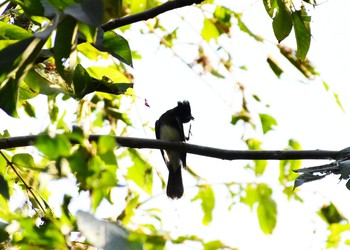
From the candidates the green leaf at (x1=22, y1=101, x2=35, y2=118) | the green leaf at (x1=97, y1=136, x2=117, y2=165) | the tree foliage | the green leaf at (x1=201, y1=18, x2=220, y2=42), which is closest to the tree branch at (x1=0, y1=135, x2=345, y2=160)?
the tree foliage

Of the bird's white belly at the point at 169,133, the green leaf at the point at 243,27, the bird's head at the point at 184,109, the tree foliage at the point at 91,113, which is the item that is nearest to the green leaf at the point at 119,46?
the tree foliage at the point at 91,113

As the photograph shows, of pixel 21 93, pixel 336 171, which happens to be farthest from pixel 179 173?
pixel 336 171

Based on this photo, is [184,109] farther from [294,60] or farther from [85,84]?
[85,84]

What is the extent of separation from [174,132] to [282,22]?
230 cm

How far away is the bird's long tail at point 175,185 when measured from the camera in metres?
3.30

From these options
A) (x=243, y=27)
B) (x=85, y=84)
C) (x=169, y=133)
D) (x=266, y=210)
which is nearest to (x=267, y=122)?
(x=243, y=27)

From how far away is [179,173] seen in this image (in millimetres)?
3818

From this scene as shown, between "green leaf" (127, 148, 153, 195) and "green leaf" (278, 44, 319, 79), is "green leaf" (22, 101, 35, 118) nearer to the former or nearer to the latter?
"green leaf" (127, 148, 153, 195)

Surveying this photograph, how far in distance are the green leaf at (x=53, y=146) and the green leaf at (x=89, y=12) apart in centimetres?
14

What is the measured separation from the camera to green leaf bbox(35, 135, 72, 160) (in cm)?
74

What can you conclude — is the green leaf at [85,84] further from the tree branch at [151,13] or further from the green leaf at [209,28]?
the green leaf at [209,28]

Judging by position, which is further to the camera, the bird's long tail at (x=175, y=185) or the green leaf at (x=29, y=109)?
the bird's long tail at (x=175, y=185)

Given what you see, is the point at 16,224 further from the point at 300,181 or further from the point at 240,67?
the point at 240,67

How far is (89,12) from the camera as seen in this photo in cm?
74
